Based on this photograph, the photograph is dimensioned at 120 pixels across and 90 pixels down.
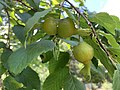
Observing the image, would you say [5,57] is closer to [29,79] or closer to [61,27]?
[29,79]

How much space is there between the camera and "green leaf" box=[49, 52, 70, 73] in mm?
841

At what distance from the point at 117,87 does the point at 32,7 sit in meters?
0.38

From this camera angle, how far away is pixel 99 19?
2.39 ft

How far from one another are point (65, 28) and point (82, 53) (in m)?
0.06

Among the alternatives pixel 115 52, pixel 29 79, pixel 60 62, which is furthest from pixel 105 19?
pixel 29 79

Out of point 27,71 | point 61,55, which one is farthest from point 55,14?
point 27,71

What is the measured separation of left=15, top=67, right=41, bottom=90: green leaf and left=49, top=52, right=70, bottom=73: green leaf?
85 mm

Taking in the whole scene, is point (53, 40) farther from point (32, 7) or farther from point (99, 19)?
point (32, 7)

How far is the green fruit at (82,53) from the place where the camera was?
2.16 ft

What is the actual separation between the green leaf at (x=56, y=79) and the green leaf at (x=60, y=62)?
1 cm

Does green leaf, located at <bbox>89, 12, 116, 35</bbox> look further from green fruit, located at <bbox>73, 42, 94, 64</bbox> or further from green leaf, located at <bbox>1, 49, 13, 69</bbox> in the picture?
green leaf, located at <bbox>1, 49, 13, 69</bbox>

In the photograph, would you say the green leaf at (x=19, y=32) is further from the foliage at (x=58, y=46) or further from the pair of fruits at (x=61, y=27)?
the pair of fruits at (x=61, y=27)

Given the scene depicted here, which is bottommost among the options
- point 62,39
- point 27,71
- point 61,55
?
point 27,71

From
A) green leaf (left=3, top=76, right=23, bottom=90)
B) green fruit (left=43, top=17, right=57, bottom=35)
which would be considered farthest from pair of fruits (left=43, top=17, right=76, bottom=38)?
green leaf (left=3, top=76, right=23, bottom=90)
